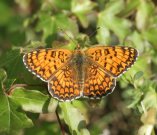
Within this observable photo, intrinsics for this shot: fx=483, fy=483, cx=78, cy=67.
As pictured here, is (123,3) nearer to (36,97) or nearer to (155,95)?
(155,95)

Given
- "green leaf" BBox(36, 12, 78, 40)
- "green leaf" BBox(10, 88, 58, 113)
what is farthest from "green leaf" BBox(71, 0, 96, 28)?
"green leaf" BBox(10, 88, 58, 113)

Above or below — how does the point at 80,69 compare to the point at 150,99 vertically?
above

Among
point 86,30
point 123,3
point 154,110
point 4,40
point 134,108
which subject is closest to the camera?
point 154,110

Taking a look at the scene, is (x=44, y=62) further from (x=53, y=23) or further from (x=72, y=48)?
(x=53, y=23)

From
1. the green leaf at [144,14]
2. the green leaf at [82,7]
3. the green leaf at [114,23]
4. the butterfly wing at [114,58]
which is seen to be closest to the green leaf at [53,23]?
the green leaf at [82,7]

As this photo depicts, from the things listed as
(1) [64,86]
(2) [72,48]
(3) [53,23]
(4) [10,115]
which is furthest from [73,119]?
(3) [53,23]

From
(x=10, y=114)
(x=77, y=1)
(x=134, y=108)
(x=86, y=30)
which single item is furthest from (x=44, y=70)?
(x=86, y=30)
